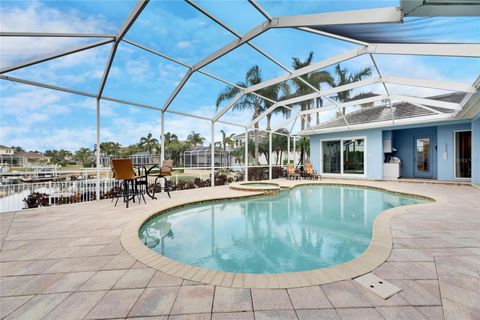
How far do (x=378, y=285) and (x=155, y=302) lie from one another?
200cm

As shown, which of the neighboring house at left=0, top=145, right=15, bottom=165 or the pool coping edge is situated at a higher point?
the neighboring house at left=0, top=145, right=15, bottom=165

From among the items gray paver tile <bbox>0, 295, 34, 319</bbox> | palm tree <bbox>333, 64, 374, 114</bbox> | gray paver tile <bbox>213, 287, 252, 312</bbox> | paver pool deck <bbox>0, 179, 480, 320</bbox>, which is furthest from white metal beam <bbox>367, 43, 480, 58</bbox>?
palm tree <bbox>333, 64, 374, 114</bbox>

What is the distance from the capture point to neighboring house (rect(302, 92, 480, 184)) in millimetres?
9750

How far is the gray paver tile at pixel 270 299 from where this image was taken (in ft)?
5.89

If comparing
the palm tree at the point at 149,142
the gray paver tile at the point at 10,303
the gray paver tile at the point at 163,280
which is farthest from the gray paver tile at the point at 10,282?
the palm tree at the point at 149,142

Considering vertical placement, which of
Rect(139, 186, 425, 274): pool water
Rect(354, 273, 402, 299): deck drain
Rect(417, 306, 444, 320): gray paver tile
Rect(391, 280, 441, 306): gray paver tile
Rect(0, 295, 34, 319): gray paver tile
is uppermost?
Rect(0, 295, 34, 319): gray paver tile

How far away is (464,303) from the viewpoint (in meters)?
1.83

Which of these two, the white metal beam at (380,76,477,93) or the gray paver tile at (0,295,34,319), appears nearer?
the gray paver tile at (0,295,34,319)

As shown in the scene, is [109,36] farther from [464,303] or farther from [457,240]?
[457,240]

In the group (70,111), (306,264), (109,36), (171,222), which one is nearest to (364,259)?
(306,264)

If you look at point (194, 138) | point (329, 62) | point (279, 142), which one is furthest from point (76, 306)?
point (194, 138)

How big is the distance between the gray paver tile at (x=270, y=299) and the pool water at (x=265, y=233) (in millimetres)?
1010

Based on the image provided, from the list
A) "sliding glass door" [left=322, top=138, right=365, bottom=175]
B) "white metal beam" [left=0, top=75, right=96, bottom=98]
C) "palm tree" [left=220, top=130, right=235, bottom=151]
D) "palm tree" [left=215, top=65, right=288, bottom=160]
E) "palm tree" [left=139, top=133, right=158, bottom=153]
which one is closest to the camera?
"white metal beam" [left=0, top=75, right=96, bottom=98]

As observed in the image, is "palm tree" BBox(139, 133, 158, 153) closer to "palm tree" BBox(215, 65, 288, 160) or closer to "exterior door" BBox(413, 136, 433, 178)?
"palm tree" BBox(215, 65, 288, 160)
